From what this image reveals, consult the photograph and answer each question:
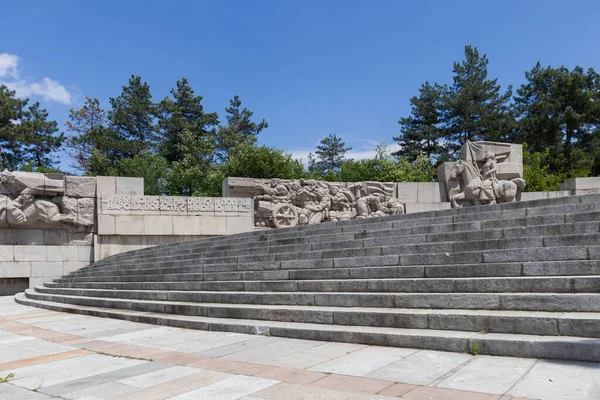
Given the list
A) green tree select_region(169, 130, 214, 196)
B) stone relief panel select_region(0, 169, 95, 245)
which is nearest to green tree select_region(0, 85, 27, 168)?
green tree select_region(169, 130, 214, 196)

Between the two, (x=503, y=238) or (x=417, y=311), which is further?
(x=503, y=238)

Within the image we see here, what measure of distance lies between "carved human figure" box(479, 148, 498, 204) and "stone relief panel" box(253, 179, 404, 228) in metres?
3.14

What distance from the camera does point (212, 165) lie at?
1454 inches

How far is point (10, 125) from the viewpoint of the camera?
3512cm

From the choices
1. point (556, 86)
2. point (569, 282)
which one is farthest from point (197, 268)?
point (556, 86)

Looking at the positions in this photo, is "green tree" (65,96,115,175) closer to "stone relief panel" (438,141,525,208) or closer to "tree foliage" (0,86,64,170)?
"tree foliage" (0,86,64,170)

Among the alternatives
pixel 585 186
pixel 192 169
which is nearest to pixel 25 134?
pixel 192 169

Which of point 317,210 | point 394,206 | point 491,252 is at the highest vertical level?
point 394,206

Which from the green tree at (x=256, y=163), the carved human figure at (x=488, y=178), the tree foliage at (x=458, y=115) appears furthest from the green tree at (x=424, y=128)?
the carved human figure at (x=488, y=178)

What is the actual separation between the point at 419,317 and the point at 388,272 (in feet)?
4.89

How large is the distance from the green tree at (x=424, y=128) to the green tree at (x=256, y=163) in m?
13.1

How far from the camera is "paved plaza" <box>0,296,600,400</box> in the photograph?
11.3 feet

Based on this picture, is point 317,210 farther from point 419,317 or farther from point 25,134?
point 25,134

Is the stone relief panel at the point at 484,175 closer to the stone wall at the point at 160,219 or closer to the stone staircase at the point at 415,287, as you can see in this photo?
the stone wall at the point at 160,219
